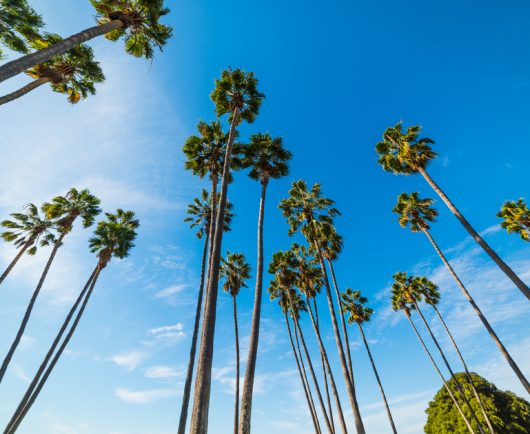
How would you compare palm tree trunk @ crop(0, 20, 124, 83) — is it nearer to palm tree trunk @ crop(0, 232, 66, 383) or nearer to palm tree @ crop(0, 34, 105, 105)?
palm tree @ crop(0, 34, 105, 105)

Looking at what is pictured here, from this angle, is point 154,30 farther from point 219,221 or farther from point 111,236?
point 111,236

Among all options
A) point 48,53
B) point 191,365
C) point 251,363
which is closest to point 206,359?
point 251,363

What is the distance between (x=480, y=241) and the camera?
1673cm

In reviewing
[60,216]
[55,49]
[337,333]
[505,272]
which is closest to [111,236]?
[60,216]

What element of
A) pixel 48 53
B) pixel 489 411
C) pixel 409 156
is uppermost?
pixel 409 156

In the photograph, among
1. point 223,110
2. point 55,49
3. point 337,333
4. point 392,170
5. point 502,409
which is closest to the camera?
point 55,49

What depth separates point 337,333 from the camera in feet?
60.4

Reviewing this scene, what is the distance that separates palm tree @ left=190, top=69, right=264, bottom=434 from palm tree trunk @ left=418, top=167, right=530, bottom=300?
14210 millimetres

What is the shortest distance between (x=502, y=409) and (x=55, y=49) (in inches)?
2187

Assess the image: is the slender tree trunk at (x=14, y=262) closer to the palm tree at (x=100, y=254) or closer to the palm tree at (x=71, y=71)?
the palm tree at (x=100, y=254)

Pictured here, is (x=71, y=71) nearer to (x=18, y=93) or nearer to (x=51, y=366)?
(x=18, y=93)

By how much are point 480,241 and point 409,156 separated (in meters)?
8.24

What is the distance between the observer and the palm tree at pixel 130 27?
898 centimetres

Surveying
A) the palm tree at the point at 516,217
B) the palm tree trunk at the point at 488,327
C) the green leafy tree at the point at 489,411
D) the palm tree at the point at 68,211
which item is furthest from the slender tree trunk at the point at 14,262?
the green leafy tree at the point at 489,411
